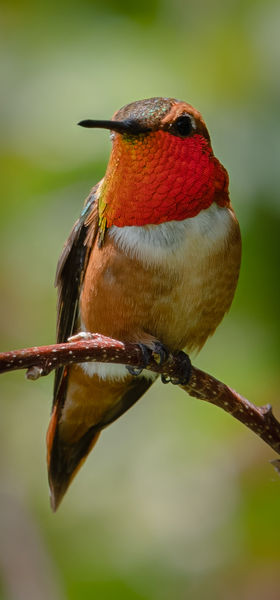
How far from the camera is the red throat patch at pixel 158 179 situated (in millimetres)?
2279

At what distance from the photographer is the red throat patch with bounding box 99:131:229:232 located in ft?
7.48

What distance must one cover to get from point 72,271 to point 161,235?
20.1 inches

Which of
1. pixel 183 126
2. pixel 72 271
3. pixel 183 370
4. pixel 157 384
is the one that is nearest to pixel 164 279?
pixel 183 370

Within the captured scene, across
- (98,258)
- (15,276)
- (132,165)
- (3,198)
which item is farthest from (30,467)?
(132,165)

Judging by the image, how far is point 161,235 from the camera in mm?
2369

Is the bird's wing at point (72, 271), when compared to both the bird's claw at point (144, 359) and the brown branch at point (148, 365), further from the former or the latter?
the brown branch at point (148, 365)

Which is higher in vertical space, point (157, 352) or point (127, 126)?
point (127, 126)

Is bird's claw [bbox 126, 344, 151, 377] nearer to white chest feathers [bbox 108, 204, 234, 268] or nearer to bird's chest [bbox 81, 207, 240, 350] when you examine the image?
bird's chest [bbox 81, 207, 240, 350]

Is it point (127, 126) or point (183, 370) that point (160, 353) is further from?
point (127, 126)

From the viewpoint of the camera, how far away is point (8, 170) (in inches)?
136

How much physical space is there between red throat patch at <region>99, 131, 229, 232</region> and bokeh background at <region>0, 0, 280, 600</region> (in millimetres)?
713

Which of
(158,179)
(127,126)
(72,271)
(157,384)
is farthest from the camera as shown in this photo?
(157,384)

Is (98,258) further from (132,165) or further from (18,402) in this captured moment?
(18,402)

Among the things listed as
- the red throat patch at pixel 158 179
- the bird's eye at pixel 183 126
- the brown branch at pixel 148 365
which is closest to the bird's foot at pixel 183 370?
the brown branch at pixel 148 365
